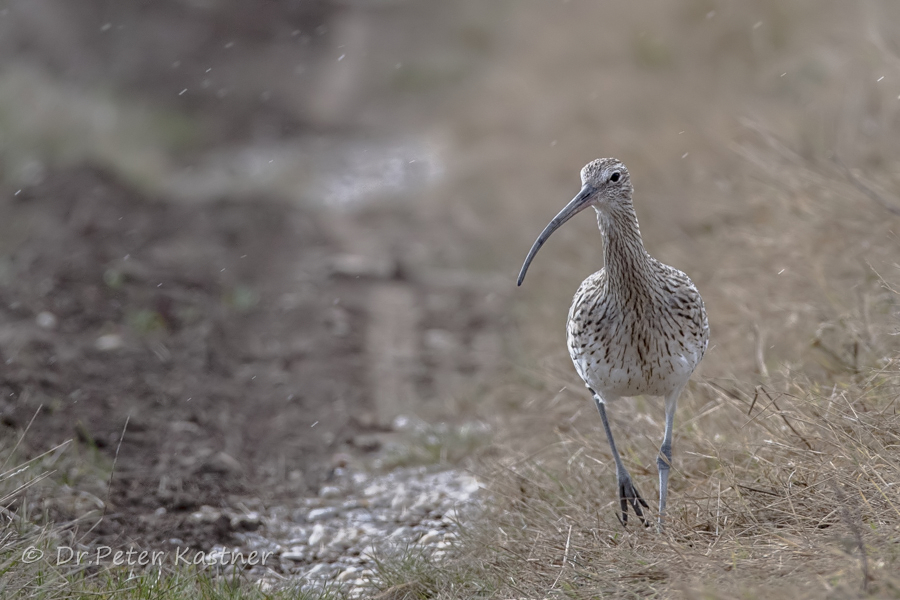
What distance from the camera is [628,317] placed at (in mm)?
4305

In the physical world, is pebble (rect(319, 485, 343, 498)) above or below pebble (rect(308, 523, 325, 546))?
below

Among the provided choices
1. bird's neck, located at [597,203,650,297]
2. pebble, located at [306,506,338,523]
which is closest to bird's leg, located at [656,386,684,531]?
bird's neck, located at [597,203,650,297]

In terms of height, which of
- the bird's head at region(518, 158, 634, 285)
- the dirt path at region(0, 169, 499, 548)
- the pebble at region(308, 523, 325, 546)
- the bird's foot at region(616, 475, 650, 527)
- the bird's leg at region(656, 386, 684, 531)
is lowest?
the dirt path at region(0, 169, 499, 548)

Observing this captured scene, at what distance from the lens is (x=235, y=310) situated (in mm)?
8750

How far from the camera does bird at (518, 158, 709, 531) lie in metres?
4.27

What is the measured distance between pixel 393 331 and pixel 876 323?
16.2 ft

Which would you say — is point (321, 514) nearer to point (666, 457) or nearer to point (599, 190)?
point (666, 457)

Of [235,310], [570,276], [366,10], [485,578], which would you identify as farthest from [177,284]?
[366,10]

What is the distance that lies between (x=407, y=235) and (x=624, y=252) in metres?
8.13

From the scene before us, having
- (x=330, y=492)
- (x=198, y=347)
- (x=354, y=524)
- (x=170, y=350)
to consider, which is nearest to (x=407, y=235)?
(x=198, y=347)

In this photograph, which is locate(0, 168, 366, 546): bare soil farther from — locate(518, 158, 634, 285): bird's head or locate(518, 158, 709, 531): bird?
locate(518, 158, 634, 285): bird's head

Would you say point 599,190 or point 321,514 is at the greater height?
point 599,190

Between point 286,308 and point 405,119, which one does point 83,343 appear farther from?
point 405,119

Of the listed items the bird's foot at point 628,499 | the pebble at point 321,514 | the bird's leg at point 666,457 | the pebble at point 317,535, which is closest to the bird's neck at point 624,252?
the bird's leg at point 666,457
